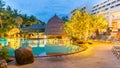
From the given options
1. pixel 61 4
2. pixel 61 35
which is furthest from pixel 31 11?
pixel 61 35

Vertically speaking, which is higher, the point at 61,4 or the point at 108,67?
the point at 61,4

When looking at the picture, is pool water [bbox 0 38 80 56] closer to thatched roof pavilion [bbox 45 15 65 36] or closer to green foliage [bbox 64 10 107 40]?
green foliage [bbox 64 10 107 40]

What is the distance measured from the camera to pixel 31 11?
161750mm

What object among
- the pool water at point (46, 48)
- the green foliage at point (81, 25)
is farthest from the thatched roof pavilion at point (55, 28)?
the green foliage at point (81, 25)

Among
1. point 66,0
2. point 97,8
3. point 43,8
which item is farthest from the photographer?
point 43,8

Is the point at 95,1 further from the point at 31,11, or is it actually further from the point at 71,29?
the point at 31,11

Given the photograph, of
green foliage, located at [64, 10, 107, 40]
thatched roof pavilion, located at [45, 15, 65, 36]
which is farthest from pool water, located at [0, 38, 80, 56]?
thatched roof pavilion, located at [45, 15, 65, 36]

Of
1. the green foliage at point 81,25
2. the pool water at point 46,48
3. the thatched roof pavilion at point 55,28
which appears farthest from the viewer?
the thatched roof pavilion at point 55,28

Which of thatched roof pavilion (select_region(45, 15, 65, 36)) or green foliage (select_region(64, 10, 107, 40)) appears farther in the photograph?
thatched roof pavilion (select_region(45, 15, 65, 36))

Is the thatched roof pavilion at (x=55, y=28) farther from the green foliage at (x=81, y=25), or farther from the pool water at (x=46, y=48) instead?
the green foliage at (x=81, y=25)

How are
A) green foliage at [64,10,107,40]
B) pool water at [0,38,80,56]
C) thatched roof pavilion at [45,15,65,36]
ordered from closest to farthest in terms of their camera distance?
1. pool water at [0,38,80,56]
2. green foliage at [64,10,107,40]
3. thatched roof pavilion at [45,15,65,36]

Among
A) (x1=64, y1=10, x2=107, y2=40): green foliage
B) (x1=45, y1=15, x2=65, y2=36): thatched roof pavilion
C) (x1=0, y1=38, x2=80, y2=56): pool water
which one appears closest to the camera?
(x1=0, y1=38, x2=80, y2=56): pool water

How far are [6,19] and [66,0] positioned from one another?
96.5 meters

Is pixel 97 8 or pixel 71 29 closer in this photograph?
pixel 71 29
